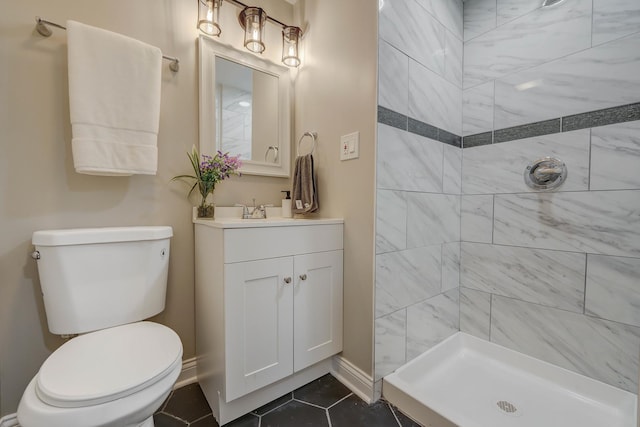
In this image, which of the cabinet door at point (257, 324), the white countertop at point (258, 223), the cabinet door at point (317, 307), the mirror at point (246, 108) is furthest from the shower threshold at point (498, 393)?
the mirror at point (246, 108)

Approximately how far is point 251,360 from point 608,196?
180 centimetres

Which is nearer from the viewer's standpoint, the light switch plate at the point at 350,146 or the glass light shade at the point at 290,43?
the light switch plate at the point at 350,146

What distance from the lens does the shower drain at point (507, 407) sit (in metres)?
1.23

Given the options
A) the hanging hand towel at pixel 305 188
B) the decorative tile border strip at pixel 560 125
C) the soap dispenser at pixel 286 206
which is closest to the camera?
the decorative tile border strip at pixel 560 125

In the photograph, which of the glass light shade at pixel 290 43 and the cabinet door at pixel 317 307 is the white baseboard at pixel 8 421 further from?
the glass light shade at pixel 290 43

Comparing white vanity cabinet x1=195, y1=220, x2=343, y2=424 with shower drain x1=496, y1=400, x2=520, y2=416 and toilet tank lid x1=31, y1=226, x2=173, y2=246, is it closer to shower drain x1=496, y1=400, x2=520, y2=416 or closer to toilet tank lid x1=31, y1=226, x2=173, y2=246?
toilet tank lid x1=31, y1=226, x2=173, y2=246

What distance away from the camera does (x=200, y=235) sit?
1.35 metres

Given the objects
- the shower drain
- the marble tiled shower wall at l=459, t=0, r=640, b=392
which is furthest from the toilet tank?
the marble tiled shower wall at l=459, t=0, r=640, b=392

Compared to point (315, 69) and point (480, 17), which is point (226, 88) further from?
point (480, 17)

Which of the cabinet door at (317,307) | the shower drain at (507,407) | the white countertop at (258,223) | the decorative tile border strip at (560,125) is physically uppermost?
the decorative tile border strip at (560,125)

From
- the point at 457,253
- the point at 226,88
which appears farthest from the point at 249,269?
the point at 457,253

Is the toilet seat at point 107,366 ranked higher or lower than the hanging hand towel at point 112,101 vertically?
lower

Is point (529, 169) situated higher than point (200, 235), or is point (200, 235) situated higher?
point (529, 169)

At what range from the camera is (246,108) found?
1.63 metres
